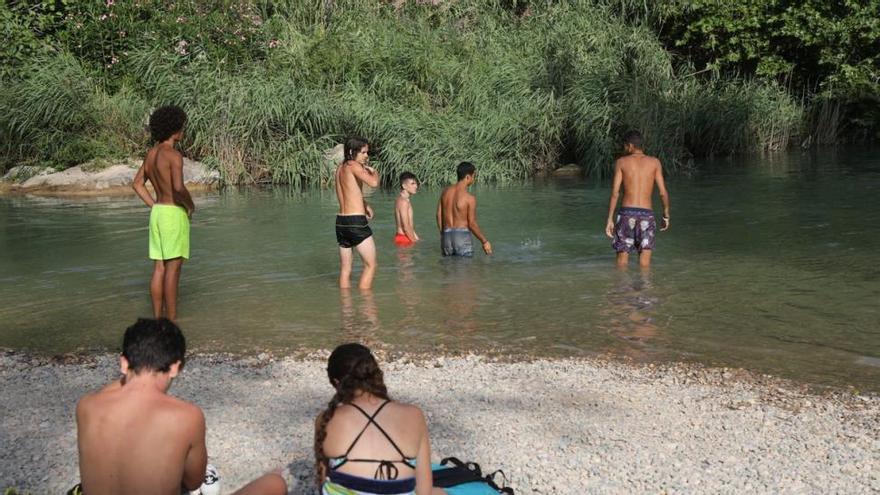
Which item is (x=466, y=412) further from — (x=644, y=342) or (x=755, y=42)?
(x=755, y=42)

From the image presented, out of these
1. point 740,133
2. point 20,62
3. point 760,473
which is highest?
point 20,62

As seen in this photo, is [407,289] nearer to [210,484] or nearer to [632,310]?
[632,310]

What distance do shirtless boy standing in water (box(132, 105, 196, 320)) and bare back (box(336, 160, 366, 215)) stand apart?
5.66ft

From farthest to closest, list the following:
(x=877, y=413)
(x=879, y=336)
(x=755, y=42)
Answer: (x=755, y=42) → (x=879, y=336) → (x=877, y=413)

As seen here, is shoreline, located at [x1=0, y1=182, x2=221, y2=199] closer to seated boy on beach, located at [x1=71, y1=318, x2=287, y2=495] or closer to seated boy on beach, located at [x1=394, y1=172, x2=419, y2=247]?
seated boy on beach, located at [x1=394, y1=172, x2=419, y2=247]

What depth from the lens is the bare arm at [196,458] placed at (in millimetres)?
3832

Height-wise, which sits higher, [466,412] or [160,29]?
[160,29]

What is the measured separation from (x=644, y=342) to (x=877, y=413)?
7.80ft

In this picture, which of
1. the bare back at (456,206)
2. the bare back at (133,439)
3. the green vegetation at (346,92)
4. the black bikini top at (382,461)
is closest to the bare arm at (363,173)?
the bare back at (456,206)

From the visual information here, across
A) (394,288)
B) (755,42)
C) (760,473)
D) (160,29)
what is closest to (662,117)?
(755,42)

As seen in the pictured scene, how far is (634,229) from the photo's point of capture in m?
11.1

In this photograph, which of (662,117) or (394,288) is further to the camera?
(662,117)

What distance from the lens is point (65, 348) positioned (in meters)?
8.55

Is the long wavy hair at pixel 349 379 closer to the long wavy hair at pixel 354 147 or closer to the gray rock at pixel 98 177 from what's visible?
the long wavy hair at pixel 354 147
